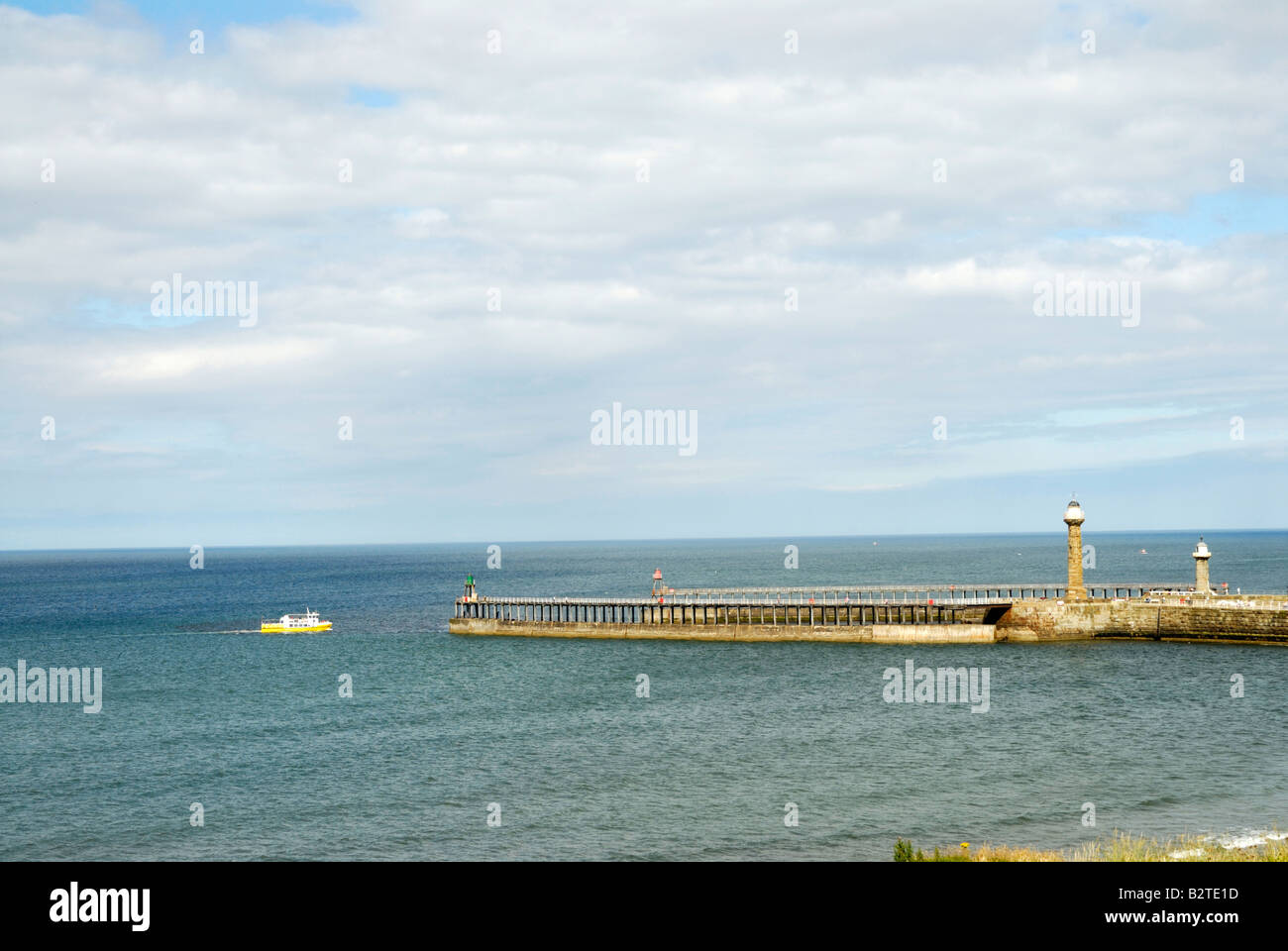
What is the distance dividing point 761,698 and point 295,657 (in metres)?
35.9

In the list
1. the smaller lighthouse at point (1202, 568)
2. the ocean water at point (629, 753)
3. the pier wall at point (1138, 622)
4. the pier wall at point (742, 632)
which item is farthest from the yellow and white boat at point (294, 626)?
the smaller lighthouse at point (1202, 568)

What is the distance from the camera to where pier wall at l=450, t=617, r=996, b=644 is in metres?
72.2

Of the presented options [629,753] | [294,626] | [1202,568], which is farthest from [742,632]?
[294,626]

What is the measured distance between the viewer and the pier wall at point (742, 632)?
237 ft

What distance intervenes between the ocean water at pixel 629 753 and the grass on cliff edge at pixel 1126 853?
1490 mm

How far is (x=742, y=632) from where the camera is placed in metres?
78.0

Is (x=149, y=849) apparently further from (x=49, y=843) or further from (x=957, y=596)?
(x=957, y=596)

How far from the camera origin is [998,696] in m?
52.2

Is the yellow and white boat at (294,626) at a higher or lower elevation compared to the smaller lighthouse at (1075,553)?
lower

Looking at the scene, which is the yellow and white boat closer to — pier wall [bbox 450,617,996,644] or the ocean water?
the ocean water

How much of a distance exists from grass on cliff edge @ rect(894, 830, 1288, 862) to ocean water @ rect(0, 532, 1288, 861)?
4.89 feet

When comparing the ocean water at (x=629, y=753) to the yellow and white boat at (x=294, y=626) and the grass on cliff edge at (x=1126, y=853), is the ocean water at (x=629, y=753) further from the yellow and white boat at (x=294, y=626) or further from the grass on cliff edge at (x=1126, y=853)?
the yellow and white boat at (x=294, y=626)
